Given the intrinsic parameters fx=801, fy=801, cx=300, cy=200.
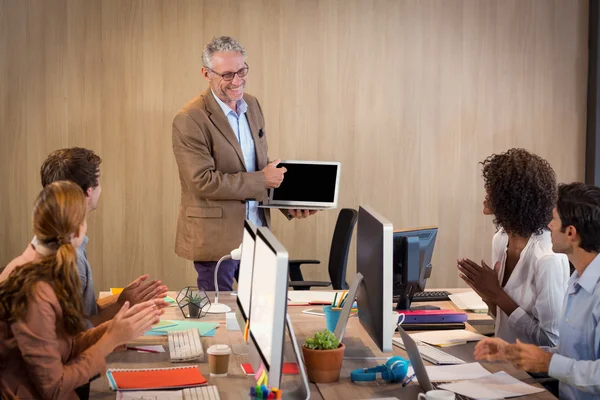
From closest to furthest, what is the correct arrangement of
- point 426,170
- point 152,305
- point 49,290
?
1. point 49,290
2. point 152,305
3. point 426,170

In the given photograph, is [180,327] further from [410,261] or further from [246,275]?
[410,261]

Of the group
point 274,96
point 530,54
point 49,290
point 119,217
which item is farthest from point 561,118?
point 49,290

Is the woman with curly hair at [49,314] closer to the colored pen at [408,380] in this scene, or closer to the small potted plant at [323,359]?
the small potted plant at [323,359]

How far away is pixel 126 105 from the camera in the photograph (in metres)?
5.51

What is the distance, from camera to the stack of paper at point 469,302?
11.8 ft

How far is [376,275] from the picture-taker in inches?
98.6

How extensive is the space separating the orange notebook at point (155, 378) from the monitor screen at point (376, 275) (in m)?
0.58

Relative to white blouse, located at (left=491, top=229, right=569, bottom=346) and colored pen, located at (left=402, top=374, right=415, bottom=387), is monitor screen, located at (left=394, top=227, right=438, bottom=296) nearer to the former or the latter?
white blouse, located at (left=491, top=229, right=569, bottom=346)

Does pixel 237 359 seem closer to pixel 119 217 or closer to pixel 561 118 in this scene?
pixel 119 217

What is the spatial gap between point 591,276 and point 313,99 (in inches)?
131

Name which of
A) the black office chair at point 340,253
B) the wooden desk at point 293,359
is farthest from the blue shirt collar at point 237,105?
the wooden desk at point 293,359

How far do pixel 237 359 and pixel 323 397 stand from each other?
481 mm

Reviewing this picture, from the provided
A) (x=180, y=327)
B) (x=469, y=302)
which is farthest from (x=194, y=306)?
(x=469, y=302)

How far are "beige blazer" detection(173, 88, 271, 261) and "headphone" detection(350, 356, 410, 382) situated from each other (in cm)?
186
